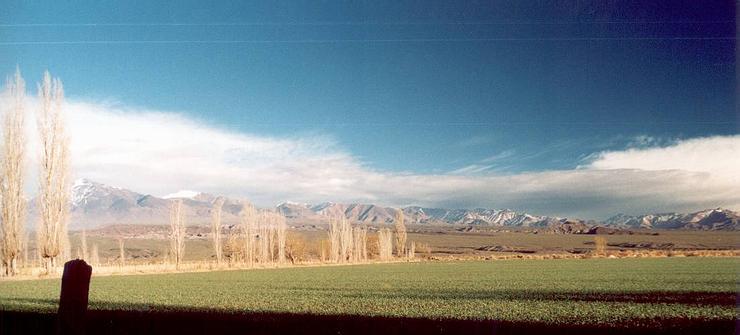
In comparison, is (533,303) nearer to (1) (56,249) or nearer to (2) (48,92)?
(1) (56,249)

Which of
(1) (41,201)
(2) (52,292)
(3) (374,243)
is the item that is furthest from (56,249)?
(3) (374,243)

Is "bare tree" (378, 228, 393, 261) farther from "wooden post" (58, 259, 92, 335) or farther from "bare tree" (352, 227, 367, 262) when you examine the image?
"wooden post" (58, 259, 92, 335)

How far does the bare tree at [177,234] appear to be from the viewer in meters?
65.8

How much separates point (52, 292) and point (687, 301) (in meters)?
32.3

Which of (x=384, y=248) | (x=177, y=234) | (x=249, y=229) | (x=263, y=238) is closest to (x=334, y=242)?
(x=384, y=248)

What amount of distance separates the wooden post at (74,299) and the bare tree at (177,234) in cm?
6241

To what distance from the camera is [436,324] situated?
16.2 m

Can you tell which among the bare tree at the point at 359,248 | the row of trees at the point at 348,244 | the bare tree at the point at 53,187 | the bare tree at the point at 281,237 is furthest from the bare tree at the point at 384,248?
the bare tree at the point at 53,187

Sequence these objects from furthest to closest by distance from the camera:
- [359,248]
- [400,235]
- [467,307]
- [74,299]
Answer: [400,235], [359,248], [467,307], [74,299]

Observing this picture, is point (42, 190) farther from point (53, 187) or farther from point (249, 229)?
point (249, 229)

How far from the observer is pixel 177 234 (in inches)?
2633

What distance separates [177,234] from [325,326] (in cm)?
5671

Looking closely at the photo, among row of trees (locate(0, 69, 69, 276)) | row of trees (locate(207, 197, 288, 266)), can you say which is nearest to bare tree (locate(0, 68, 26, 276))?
row of trees (locate(0, 69, 69, 276))

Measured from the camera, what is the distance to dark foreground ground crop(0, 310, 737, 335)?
13.8 meters
